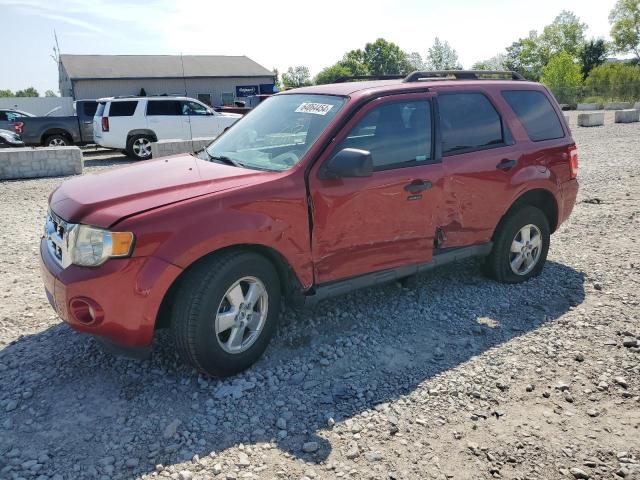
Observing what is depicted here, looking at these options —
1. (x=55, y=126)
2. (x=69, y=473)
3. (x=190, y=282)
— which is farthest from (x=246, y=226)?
(x=55, y=126)

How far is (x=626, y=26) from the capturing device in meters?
71.1

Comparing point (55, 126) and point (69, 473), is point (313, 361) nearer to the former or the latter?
point (69, 473)

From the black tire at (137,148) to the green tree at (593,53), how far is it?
6604cm

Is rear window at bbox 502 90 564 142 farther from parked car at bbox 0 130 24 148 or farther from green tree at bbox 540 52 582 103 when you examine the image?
green tree at bbox 540 52 582 103

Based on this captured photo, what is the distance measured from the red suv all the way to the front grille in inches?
0.6

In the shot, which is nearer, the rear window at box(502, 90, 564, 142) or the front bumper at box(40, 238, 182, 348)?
the front bumper at box(40, 238, 182, 348)

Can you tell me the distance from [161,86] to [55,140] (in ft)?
92.7

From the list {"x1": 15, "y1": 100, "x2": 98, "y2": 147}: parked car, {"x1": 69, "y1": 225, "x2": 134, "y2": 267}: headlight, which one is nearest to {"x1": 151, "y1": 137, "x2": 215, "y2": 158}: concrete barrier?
{"x1": 15, "y1": 100, "x2": 98, "y2": 147}: parked car

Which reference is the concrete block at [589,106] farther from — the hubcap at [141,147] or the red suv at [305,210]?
the red suv at [305,210]

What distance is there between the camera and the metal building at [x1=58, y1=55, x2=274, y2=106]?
40656mm

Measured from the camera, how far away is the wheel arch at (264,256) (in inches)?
132

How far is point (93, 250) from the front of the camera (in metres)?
3.14

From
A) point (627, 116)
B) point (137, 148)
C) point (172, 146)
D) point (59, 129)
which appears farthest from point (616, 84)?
point (59, 129)

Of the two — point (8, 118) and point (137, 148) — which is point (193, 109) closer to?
point (137, 148)
